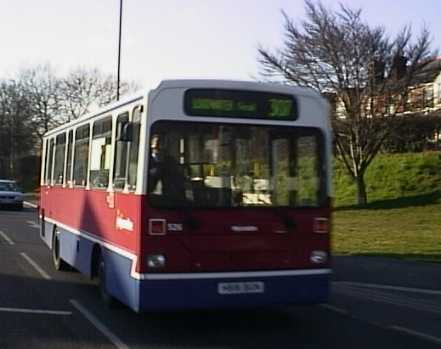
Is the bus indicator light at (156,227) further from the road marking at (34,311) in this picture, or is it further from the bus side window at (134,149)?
the road marking at (34,311)

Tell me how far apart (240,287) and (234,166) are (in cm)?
Result: 136

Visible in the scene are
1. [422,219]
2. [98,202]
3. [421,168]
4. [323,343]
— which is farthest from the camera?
[421,168]

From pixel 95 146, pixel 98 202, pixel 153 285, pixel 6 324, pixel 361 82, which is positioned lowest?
pixel 6 324

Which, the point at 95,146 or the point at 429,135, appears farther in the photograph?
the point at 429,135

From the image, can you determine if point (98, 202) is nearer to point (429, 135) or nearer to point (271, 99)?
point (271, 99)

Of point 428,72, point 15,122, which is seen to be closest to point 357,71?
point 428,72

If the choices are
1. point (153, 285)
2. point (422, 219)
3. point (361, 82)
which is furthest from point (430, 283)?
point (361, 82)

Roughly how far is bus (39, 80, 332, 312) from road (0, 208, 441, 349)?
402 millimetres

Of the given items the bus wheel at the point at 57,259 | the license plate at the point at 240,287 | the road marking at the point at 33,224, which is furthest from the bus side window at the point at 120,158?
the road marking at the point at 33,224

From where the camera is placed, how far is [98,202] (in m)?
11.9

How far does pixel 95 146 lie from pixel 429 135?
116ft

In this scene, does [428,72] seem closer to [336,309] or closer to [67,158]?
[67,158]

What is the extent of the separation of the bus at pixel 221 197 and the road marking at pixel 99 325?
1.33 ft

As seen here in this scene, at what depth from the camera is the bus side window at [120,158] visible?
10312 mm
